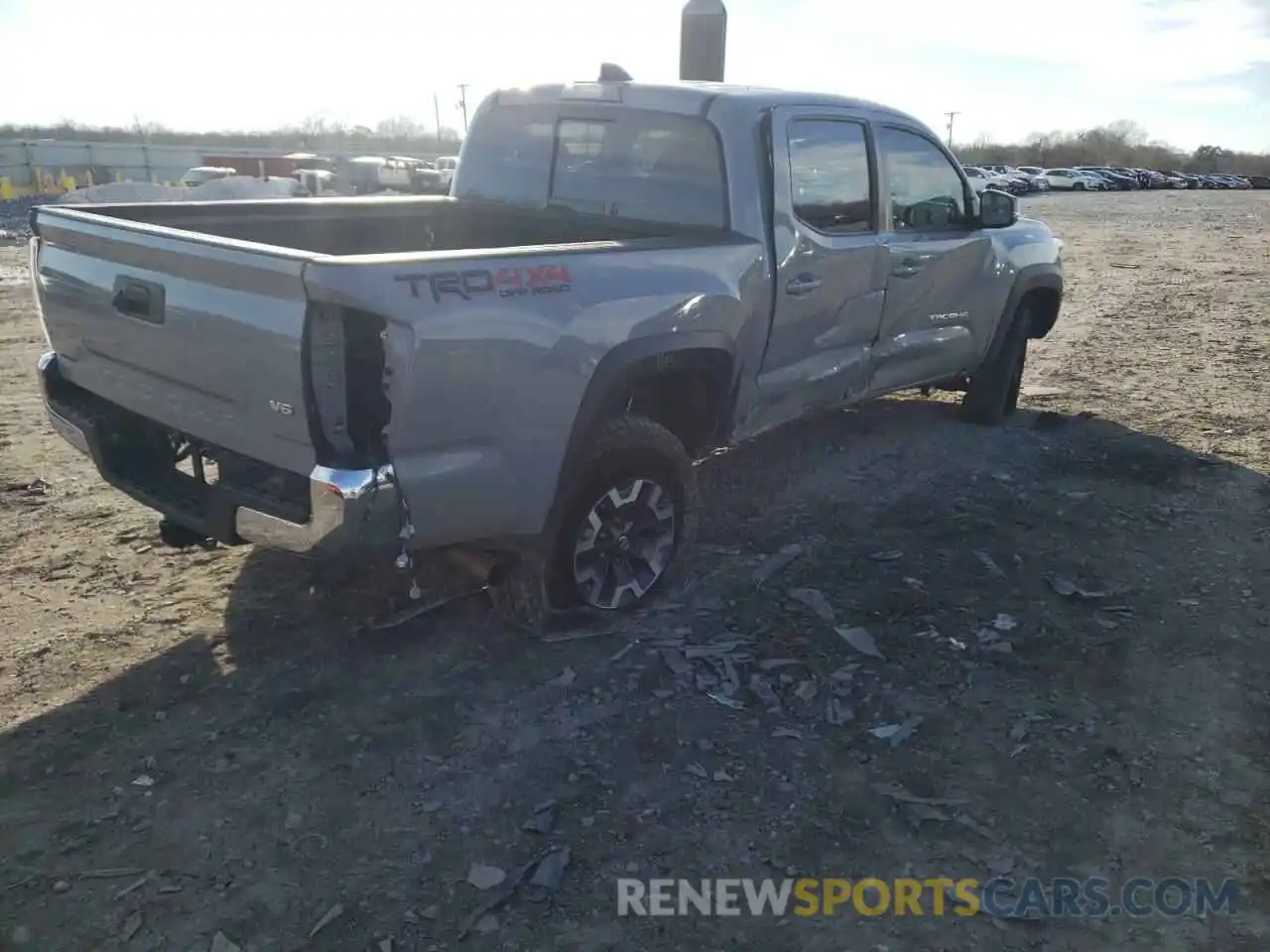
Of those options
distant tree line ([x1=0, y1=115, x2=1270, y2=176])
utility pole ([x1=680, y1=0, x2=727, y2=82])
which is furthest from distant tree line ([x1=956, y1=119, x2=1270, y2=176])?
utility pole ([x1=680, y1=0, x2=727, y2=82])

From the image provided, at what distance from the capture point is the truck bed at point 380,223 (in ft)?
14.2

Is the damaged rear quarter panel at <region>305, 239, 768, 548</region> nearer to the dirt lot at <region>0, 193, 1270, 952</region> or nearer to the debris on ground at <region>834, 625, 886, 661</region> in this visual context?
the dirt lot at <region>0, 193, 1270, 952</region>

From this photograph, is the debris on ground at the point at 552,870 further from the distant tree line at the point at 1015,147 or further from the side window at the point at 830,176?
the distant tree line at the point at 1015,147

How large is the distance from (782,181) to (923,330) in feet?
5.79

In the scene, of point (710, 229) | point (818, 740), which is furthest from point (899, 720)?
point (710, 229)

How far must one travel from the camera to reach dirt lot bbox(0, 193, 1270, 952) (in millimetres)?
2643

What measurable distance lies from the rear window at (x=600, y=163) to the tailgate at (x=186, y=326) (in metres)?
2.01

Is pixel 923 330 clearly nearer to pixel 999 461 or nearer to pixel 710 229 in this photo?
pixel 999 461

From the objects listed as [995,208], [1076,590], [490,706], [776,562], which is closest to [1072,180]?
[995,208]

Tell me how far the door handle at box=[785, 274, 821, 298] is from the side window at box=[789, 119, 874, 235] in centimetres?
24

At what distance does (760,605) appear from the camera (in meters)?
4.23

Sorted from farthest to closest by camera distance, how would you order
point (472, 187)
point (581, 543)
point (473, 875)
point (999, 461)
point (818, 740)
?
point (999, 461), point (472, 187), point (581, 543), point (818, 740), point (473, 875)

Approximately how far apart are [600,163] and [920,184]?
6.28 feet

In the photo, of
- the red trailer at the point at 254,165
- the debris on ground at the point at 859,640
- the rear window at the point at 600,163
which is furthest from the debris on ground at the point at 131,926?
the red trailer at the point at 254,165
